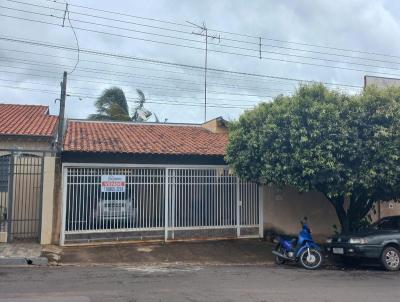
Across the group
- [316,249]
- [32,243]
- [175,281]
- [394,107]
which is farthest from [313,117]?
[32,243]

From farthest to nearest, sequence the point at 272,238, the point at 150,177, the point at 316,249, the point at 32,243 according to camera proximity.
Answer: the point at 272,238 → the point at 150,177 → the point at 32,243 → the point at 316,249

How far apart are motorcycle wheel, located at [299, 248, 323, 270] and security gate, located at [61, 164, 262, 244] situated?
4.04 meters

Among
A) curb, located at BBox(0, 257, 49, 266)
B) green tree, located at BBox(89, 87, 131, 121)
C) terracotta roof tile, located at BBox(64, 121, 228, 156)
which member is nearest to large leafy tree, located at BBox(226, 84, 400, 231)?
terracotta roof tile, located at BBox(64, 121, 228, 156)

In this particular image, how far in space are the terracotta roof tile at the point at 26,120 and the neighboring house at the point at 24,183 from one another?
12cm

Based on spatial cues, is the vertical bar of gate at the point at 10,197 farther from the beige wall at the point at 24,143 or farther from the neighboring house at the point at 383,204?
→ the neighboring house at the point at 383,204

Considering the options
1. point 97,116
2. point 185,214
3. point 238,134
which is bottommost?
point 185,214

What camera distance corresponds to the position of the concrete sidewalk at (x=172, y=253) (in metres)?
11.2

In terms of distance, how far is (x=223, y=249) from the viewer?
12945 millimetres

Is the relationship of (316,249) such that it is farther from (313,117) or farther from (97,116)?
(97,116)

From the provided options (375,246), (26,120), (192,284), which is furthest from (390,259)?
(26,120)

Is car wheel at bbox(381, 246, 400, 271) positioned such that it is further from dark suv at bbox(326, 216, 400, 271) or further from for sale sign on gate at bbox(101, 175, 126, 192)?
for sale sign on gate at bbox(101, 175, 126, 192)

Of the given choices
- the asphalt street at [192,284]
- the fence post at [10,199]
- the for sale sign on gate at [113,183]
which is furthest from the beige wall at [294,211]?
the fence post at [10,199]

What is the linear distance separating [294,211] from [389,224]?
3888mm

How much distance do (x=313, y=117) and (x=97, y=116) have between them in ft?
51.1
